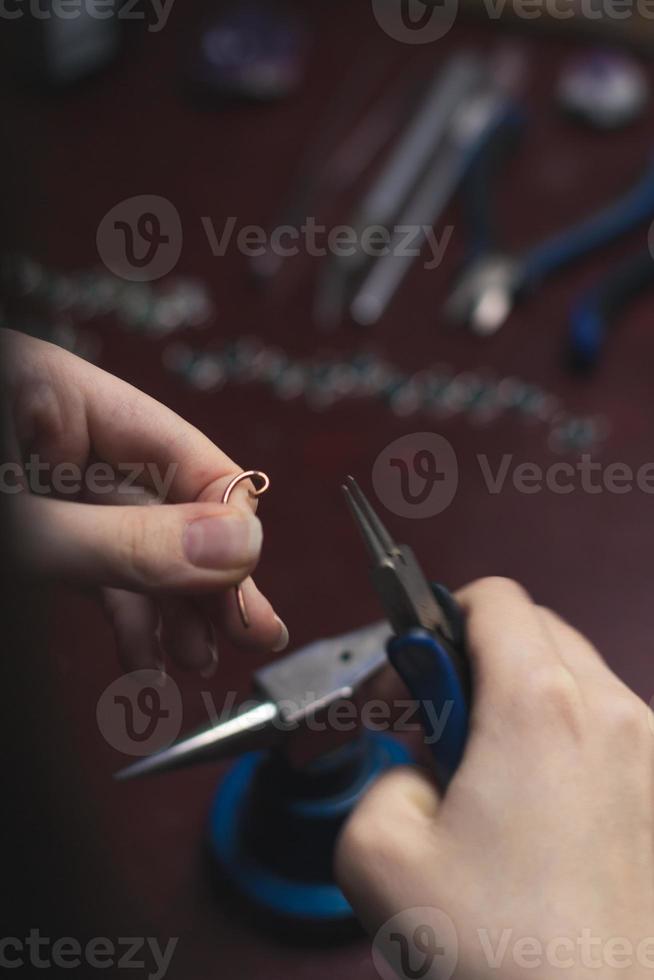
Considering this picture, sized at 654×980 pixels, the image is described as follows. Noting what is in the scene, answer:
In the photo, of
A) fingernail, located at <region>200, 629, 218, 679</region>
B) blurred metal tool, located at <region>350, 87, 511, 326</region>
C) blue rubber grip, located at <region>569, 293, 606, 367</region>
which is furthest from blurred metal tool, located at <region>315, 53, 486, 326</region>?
fingernail, located at <region>200, 629, 218, 679</region>

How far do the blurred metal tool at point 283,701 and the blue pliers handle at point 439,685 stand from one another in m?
0.03

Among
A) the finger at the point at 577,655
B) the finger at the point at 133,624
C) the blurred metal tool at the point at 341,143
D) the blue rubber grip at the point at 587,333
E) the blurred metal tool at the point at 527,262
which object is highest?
the blurred metal tool at the point at 341,143

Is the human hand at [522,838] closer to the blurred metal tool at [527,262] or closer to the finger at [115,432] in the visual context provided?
the finger at [115,432]

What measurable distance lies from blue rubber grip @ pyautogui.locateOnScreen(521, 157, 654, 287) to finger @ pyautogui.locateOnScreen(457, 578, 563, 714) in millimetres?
360

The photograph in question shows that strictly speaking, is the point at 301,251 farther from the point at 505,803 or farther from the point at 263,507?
the point at 505,803

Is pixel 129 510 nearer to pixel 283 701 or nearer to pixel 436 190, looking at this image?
pixel 283 701

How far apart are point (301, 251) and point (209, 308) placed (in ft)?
0.25

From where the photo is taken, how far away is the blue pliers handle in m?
0.32

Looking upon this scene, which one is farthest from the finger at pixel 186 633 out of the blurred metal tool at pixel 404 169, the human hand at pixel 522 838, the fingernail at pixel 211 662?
the blurred metal tool at pixel 404 169

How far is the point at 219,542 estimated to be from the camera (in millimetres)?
304

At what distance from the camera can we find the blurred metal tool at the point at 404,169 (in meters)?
0.68

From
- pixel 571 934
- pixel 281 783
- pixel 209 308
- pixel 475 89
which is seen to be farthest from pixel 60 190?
pixel 571 934

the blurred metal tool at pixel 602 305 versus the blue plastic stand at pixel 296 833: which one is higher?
the blurred metal tool at pixel 602 305

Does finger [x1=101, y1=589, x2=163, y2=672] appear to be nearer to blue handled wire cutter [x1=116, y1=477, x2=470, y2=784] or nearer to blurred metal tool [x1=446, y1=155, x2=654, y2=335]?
blue handled wire cutter [x1=116, y1=477, x2=470, y2=784]
